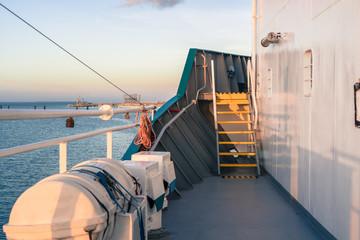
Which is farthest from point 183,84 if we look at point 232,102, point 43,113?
point 43,113

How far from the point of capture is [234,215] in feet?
17.2

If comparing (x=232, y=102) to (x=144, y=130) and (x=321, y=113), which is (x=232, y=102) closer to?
(x=144, y=130)

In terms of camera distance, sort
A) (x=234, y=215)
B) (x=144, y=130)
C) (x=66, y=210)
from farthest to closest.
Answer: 1. (x=234, y=215)
2. (x=144, y=130)
3. (x=66, y=210)

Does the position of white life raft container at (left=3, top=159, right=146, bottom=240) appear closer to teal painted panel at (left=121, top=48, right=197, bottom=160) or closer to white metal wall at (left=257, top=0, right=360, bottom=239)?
white metal wall at (left=257, top=0, right=360, bottom=239)

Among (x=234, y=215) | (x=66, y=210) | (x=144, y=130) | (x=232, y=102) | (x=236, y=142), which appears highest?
(x=232, y=102)

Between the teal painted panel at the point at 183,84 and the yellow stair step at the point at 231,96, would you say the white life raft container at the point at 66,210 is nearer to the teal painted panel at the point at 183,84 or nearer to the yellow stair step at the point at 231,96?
the teal painted panel at the point at 183,84

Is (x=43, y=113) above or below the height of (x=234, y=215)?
above

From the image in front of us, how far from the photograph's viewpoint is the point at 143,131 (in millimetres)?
5039

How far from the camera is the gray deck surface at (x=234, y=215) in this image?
14.7ft

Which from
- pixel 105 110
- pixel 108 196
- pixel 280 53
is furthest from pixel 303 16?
pixel 108 196

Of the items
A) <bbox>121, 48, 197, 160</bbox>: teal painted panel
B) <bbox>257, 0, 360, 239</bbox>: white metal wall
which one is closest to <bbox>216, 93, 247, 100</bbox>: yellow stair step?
<bbox>121, 48, 197, 160</bbox>: teal painted panel

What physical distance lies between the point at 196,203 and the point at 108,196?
11.8 feet

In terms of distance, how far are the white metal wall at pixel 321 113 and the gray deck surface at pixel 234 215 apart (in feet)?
1.02

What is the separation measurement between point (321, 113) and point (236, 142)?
152 inches
